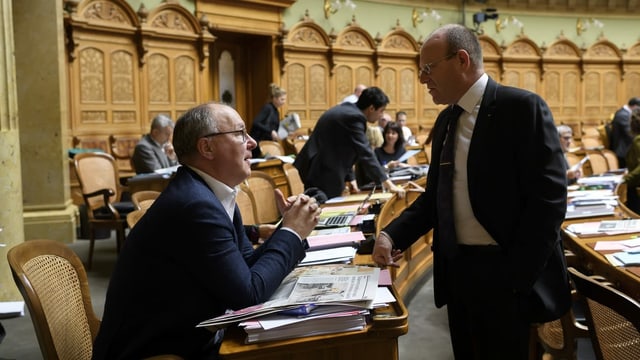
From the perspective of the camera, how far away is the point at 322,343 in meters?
1.57

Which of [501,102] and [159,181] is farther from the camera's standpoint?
[159,181]

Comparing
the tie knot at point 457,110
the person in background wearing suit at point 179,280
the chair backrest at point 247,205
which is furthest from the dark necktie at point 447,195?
the chair backrest at point 247,205

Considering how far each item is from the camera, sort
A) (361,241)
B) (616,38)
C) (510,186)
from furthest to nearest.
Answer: (616,38) → (361,241) → (510,186)

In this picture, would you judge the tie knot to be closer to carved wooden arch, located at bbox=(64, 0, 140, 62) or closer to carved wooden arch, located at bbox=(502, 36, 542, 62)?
carved wooden arch, located at bbox=(64, 0, 140, 62)

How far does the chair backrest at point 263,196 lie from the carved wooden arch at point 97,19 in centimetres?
494

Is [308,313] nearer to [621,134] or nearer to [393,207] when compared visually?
[393,207]

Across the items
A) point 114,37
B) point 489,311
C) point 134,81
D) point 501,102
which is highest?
point 114,37

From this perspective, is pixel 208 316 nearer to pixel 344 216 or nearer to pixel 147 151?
pixel 344 216

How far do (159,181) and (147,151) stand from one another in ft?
1.85

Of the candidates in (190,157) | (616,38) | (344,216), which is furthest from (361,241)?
(616,38)

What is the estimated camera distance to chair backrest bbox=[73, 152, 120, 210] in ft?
19.2

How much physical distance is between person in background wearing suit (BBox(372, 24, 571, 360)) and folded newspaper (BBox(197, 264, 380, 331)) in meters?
0.31

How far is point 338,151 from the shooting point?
4742 mm

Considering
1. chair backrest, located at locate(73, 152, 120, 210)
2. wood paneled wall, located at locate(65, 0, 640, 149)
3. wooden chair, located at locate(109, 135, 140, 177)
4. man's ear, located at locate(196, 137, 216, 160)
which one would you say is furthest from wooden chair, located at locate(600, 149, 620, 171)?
man's ear, located at locate(196, 137, 216, 160)
